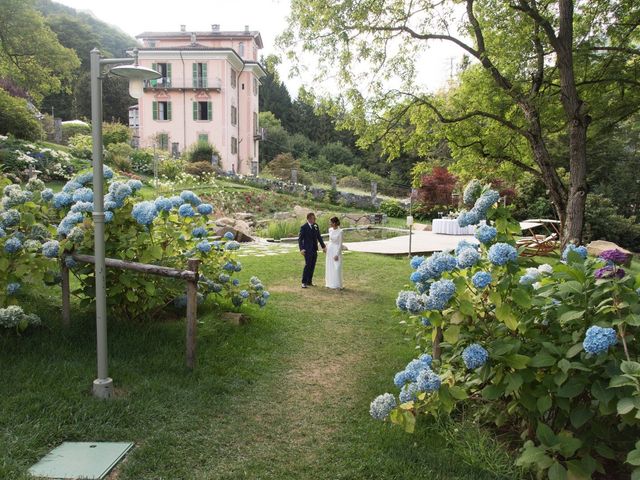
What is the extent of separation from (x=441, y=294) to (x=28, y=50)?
2579 cm

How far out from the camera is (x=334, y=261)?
908 centimetres

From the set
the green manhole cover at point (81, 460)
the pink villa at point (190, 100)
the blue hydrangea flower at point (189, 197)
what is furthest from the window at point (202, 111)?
the green manhole cover at point (81, 460)

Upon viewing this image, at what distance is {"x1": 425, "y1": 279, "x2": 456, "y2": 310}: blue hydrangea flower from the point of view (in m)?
2.99

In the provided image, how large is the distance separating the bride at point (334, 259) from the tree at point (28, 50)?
67.1 ft

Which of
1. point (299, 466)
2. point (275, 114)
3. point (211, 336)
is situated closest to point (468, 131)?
point (211, 336)

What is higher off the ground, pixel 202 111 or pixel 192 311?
pixel 202 111

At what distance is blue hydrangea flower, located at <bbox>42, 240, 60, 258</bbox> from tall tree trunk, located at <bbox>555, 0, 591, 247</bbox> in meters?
7.51

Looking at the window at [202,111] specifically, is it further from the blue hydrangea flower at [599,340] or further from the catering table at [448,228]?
the blue hydrangea flower at [599,340]

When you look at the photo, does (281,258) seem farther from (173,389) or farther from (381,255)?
(173,389)

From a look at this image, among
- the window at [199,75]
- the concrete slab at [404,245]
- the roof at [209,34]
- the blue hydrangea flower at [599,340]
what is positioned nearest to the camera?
the blue hydrangea flower at [599,340]

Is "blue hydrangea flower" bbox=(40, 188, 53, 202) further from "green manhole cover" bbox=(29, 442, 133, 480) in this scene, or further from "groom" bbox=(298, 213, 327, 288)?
Result: "groom" bbox=(298, 213, 327, 288)

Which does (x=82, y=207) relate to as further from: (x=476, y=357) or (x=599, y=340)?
(x=599, y=340)

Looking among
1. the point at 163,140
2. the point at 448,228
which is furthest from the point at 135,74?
the point at 163,140

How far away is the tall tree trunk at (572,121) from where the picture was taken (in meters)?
8.30
